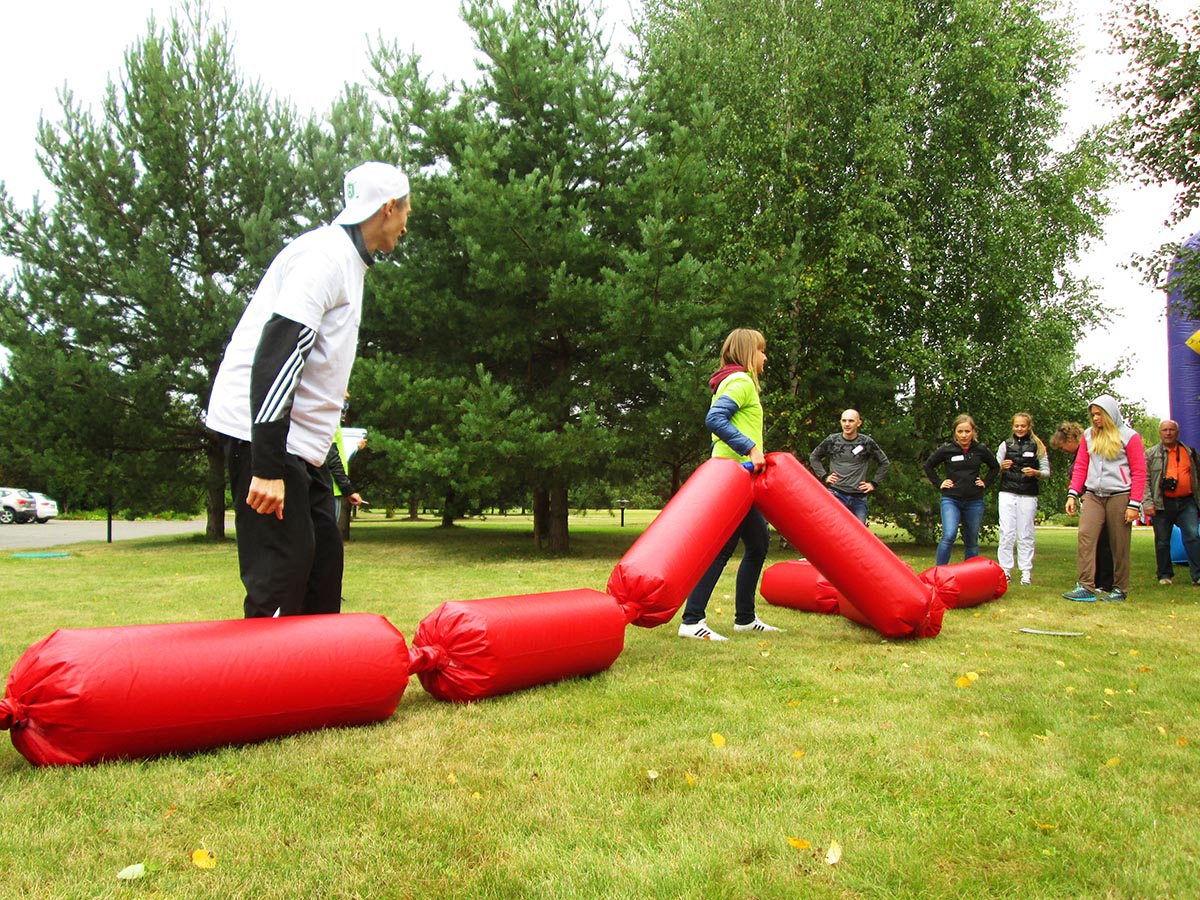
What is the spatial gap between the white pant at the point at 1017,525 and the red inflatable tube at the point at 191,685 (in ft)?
25.3

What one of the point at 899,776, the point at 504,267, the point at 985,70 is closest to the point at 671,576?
the point at 899,776

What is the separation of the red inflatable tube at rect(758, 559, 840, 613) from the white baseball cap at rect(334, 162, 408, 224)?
4.77 m

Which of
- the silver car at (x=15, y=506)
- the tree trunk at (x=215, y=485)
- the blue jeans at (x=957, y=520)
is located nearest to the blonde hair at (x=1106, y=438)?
the blue jeans at (x=957, y=520)

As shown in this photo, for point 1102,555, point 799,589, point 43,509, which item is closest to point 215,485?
point 799,589

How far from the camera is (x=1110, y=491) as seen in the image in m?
8.48

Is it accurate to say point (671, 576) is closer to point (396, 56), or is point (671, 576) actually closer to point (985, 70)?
point (396, 56)

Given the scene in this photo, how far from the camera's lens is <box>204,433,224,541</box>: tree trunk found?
712 inches

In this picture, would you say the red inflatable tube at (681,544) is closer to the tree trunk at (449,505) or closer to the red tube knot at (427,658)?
the red tube knot at (427,658)

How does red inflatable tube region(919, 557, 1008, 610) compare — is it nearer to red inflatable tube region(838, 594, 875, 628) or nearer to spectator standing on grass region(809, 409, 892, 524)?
red inflatable tube region(838, 594, 875, 628)

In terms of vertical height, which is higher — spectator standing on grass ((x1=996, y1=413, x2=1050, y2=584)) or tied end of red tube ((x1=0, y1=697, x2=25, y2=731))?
spectator standing on grass ((x1=996, y1=413, x2=1050, y2=584))

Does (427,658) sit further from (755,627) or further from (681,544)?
(755,627)

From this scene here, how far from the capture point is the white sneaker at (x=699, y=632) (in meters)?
5.98

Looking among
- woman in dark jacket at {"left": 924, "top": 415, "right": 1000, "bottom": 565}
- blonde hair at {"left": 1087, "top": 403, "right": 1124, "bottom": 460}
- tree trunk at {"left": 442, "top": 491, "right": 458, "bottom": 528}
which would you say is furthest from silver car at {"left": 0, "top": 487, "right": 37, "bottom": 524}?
blonde hair at {"left": 1087, "top": 403, "right": 1124, "bottom": 460}

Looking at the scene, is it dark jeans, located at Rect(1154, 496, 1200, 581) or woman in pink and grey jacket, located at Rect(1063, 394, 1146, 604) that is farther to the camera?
dark jeans, located at Rect(1154, 496, 1200, 581)
